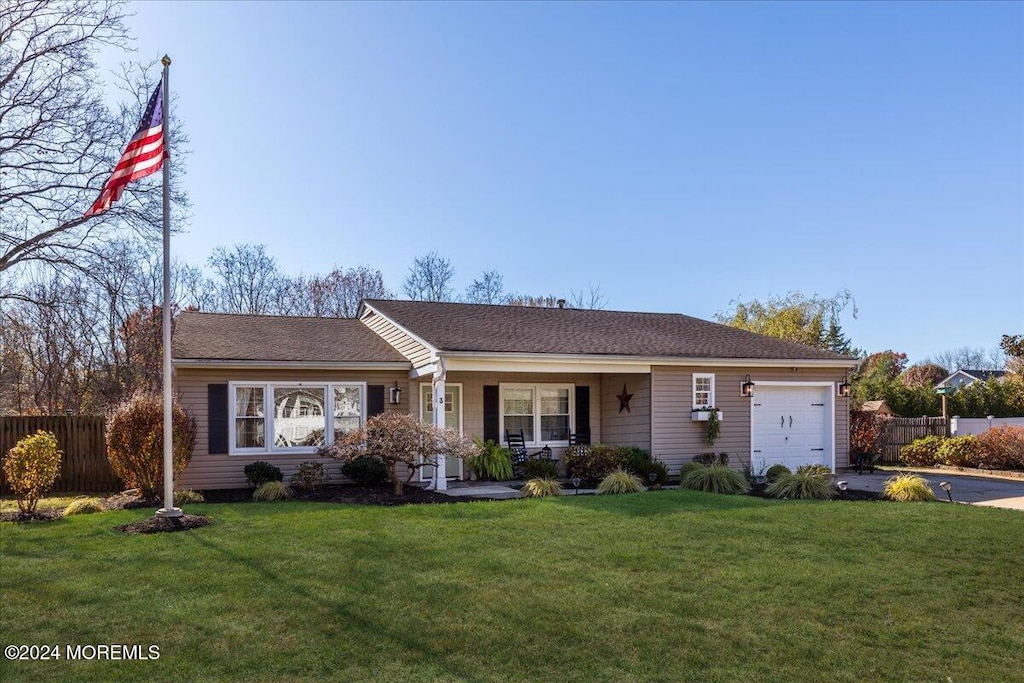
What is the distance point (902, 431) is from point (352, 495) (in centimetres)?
1789

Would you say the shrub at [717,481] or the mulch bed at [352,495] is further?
the shrub at [717,481]

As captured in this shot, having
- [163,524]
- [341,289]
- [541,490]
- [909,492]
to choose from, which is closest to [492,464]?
[541,490]

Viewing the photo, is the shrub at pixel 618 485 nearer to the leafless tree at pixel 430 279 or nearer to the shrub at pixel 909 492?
the shrub at pixel 909 492

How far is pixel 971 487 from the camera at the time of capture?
14430mm

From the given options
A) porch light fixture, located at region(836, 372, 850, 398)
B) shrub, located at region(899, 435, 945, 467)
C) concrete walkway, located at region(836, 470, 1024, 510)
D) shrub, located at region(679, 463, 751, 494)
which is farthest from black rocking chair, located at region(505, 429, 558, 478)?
shrub, located at region(899, 435, 945, 467)

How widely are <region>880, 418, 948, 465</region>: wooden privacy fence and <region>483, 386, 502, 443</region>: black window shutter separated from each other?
42.5 ft

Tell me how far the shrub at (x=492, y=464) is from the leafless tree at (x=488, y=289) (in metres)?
20.4

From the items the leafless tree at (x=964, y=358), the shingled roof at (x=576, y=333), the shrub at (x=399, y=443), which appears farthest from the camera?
the leafless tree at (x=964, y=358)

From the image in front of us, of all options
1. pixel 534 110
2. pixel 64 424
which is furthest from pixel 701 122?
pixel 64 424

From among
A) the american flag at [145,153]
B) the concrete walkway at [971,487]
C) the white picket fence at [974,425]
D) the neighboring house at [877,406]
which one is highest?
the american flag at [145,153]

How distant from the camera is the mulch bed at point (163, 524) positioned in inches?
349

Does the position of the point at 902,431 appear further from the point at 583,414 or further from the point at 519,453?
the point at 519,453

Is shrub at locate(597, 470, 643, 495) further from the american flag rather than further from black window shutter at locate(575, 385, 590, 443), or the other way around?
the american flag

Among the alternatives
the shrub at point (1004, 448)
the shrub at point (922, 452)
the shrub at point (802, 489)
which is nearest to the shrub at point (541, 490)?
the shrub at point (802, 489)
